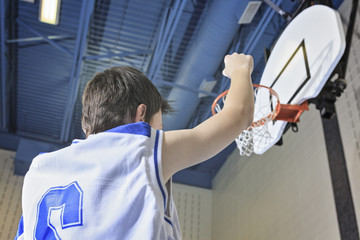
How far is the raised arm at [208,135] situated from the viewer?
1082 mm

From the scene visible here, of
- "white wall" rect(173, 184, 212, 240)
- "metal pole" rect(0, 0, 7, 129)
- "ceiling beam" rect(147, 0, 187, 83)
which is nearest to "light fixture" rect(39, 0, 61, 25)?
"metal pole" rect(0, 0, 7, 129)

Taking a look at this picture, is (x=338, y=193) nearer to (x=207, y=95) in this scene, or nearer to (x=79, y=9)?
(x=207, y=95)

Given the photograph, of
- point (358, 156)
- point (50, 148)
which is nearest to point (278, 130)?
point (358, 156)

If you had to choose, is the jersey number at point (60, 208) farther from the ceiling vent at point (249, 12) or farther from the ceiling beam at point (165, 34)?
the ceiling beam at point (165, 34)

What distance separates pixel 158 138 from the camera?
109 cm

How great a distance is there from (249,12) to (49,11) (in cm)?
260

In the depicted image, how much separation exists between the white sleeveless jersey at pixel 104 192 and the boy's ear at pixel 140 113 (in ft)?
0.26

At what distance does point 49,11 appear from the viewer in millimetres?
5738

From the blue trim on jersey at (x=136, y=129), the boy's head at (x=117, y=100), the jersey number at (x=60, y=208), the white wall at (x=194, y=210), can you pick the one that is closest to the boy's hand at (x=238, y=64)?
the boy's head at (x=117, y=100)

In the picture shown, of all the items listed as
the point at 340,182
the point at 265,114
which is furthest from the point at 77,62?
the point at 340,182

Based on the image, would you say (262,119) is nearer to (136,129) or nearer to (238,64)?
(238,64)

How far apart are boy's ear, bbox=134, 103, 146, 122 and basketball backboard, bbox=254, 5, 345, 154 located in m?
2.74

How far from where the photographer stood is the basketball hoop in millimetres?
3998

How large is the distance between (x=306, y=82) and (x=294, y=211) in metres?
2.88
